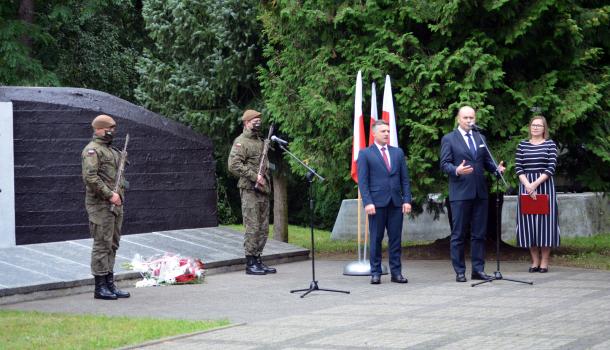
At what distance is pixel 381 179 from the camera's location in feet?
43.4

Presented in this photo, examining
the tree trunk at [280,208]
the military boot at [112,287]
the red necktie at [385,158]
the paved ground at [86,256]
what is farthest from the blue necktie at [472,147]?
the tree trunk at [280,208]

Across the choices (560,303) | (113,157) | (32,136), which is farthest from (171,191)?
(560,303)

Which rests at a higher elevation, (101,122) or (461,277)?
(101,122)

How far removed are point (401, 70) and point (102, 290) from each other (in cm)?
640

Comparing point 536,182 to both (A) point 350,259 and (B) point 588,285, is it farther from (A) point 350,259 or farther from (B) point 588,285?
(A) point 350,259

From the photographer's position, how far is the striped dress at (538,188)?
14.3 meters

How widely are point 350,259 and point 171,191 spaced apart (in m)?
3.20

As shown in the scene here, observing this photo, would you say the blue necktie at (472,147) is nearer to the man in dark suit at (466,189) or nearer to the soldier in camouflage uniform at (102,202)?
the man in dark suit at (466,189)

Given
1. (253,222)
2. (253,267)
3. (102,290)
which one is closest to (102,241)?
(102,290)

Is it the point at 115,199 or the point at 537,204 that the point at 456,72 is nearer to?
the point at 537,204

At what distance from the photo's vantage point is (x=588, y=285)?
12.5m

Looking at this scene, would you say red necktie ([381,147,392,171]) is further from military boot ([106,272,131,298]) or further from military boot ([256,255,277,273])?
military boot ([106,272,131,298])

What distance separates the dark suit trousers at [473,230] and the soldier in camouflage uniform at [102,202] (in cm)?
407

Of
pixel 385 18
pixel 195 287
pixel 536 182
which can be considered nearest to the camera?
pixel 195 287
